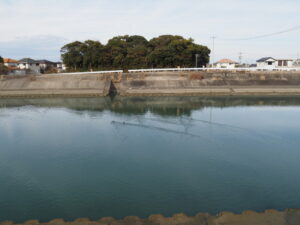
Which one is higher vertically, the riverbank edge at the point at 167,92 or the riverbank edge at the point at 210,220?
the riverbank edge at the point at 167,92

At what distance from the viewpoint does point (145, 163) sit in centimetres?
1058

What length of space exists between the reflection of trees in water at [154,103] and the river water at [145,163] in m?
1.30

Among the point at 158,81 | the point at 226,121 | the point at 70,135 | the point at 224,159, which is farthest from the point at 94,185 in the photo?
the point at 158,81

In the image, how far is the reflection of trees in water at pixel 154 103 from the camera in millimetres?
22438

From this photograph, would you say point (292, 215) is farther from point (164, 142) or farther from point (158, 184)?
point (164, 142)

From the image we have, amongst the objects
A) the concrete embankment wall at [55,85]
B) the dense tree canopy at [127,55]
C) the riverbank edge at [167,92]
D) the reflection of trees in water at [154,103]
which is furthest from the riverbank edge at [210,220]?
the dense tree canopy at [127,55]

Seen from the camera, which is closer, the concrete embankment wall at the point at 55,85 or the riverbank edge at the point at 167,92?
the riverbank edge at the point at 167,92

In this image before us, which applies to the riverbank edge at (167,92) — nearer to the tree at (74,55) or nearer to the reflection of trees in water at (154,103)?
the reflection of trees in water at (154,103)

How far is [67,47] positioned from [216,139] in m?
39.6

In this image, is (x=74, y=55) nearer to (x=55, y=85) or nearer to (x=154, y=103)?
(x=55, y=85)

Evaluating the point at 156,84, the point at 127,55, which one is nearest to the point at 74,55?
the point at 127,55

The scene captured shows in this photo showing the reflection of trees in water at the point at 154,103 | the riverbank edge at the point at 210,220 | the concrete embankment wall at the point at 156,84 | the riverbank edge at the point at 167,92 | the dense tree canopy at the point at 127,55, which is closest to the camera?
the riverbank edge at the point at 210,220

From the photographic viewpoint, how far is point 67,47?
44.9 metres

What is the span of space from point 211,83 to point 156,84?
8049mm
